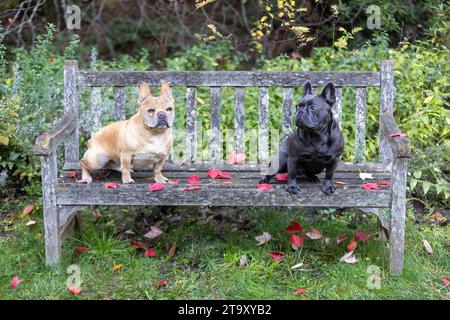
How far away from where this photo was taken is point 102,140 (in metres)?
4.27

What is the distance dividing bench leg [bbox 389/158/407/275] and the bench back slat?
80 cm

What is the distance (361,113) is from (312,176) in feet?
2.43

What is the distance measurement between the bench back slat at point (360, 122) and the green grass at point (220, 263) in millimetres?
606

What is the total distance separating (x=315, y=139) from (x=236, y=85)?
0.97m

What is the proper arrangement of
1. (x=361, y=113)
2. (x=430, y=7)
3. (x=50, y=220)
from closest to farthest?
(x=50, y=220) → (x=361, y=113) → (x=430, y=7)

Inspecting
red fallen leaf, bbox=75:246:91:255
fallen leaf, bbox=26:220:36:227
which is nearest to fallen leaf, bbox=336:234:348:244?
red fallen leaf, bbox=75:246:91:255

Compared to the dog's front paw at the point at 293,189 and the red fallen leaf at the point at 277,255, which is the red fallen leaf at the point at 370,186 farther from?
the red fallen leaf at the point at 277,255

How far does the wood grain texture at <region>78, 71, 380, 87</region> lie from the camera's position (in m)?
4.51

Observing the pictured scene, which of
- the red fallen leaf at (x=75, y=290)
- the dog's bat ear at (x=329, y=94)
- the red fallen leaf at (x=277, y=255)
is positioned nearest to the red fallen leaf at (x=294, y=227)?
the red fallen leaf at (x=277, y=255)

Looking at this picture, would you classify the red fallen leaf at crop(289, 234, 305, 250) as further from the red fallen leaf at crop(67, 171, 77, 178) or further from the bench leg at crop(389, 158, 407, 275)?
the red fallen leaf at crop(67, 171, 77, 178)

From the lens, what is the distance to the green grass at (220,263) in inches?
149

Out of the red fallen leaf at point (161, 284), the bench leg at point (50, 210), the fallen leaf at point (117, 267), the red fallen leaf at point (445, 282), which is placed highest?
the bench leg at point (50, 210)
